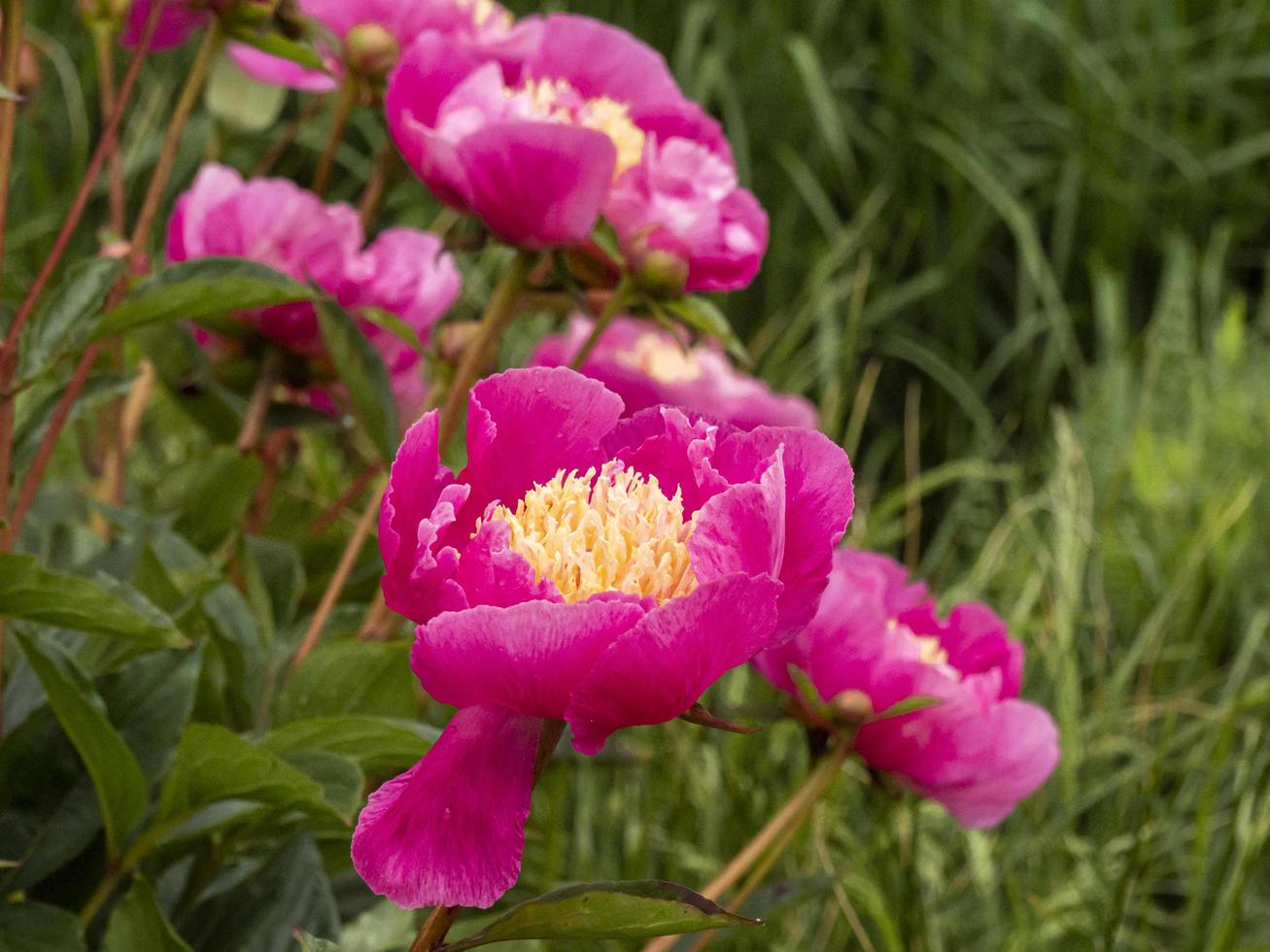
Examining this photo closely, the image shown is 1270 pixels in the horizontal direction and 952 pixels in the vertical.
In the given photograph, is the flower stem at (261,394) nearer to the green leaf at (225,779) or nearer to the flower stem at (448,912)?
the green leaf at (225,779)

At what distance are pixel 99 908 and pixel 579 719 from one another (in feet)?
1.01

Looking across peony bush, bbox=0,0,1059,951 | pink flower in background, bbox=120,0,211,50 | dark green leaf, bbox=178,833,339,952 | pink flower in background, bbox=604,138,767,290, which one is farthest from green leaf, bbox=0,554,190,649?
pink flower in background, bbox=120,0,211,50

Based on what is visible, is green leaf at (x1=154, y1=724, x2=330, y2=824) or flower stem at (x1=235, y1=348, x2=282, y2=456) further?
flower stem at (x1=235, y1=348, x2=282, y2=456)

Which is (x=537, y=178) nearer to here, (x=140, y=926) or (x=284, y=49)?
(x=284, y=49)

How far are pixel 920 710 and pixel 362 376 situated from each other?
0.24 m

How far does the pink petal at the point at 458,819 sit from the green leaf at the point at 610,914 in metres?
0.02

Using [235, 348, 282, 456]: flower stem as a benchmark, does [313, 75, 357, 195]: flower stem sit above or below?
above

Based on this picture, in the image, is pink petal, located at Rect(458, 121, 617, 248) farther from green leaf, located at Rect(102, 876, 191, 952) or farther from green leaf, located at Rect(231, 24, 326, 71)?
green leaf, located at Rect(102, 876, 191, 952)

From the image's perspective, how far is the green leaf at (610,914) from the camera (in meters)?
0.33

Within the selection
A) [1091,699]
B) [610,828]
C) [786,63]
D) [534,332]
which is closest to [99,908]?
[610,828]

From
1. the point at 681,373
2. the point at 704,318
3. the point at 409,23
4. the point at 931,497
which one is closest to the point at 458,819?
the point at 704,318

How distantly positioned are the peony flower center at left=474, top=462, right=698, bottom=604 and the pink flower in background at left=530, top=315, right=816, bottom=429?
1.40 feet

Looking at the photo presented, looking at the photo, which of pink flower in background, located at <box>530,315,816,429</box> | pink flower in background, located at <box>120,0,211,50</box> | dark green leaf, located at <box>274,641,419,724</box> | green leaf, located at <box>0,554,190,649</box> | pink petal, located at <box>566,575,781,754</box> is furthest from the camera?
pink flower in background, located at <box>530,315,816,429</box>

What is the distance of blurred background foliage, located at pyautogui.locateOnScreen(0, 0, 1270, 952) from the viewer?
0.58 metres
